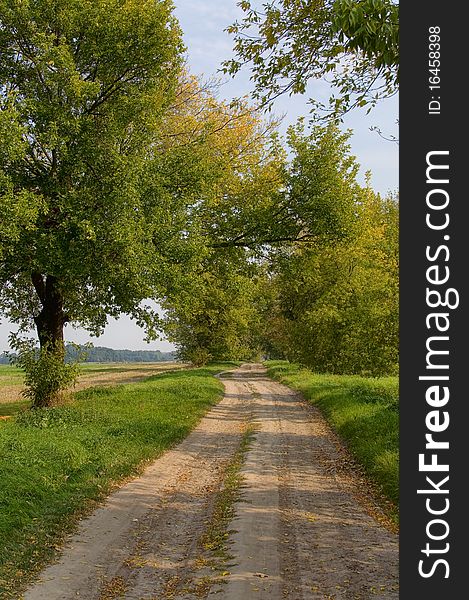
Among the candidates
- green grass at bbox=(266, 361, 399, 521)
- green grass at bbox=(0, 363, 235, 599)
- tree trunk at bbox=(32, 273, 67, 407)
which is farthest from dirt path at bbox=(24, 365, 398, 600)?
tree trunk at bbox=(32, 273, 67, 407)

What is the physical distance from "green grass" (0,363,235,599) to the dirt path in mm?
373

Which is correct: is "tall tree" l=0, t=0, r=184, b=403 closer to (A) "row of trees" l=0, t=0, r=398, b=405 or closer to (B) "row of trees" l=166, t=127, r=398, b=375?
(A) "row of trees" l=0, t=0, r=398, b=405

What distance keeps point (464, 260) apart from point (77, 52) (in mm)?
19818

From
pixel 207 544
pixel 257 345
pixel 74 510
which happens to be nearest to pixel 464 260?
pixel 207 544

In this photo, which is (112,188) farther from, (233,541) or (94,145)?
(233,541)

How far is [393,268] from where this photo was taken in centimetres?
2928

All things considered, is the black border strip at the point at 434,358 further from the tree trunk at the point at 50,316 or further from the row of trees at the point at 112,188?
the tree trunk at the point at 50,316

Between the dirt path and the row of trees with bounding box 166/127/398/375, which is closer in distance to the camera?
the dirt path

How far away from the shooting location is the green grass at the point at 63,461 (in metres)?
8.82

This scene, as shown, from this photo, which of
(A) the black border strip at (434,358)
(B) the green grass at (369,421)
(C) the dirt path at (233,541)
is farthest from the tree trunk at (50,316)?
(A) the black border strip at (434,358)

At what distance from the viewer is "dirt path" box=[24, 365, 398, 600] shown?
7.33 meters

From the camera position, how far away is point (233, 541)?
8.94 metres

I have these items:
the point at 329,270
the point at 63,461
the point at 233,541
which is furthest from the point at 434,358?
the point at 329,270

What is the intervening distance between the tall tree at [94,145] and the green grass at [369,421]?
7.63m
